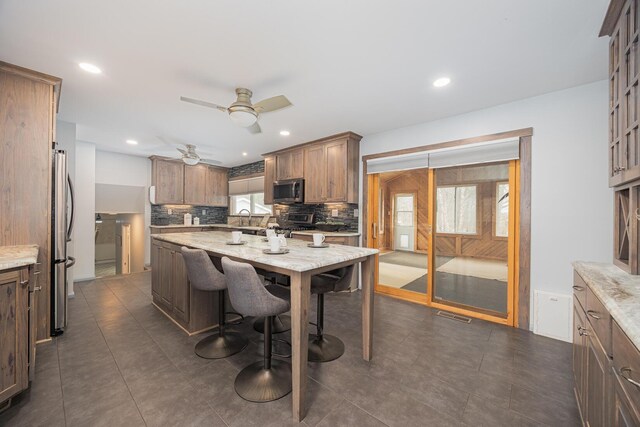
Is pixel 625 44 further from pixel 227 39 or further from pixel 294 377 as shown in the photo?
pixel 294 377

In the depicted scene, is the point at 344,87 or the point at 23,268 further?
the point at 344,87

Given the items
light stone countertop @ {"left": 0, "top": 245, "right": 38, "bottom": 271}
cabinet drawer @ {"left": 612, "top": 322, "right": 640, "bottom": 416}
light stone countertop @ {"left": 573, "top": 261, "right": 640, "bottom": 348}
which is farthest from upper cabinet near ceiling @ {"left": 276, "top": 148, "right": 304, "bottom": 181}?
cabinet drawer @ {"left": 612, "top": 322, "right": 640, "bottom": 416}

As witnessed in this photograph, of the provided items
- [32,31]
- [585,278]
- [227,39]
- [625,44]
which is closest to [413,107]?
[625,44]

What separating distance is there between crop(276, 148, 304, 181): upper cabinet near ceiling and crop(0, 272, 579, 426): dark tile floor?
9.39ft

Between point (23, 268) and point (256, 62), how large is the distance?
2.20 metres

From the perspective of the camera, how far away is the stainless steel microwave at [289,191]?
15.5 feet

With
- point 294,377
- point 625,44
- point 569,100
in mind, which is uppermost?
point 569,100

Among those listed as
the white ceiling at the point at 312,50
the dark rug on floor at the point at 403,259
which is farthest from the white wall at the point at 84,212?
the dark rug on floor at the point at 403,259

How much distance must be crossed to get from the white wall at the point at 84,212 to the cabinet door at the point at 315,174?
150 inches

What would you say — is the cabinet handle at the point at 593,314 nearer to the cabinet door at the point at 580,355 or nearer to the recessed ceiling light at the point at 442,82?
the cabinet door at the point at 580,355

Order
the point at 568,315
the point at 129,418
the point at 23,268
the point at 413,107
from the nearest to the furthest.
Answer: the point at 129,418 → the point at 23,268 → the point at 568,315 → the point at 413,107

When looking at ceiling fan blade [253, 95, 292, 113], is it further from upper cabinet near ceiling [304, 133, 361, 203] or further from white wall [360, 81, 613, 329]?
white wall [360, 81, 613, 329]

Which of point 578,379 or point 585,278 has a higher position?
point 585,278

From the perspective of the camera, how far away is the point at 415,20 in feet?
5.60
